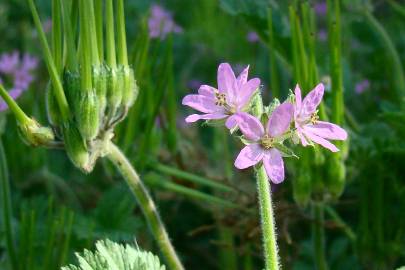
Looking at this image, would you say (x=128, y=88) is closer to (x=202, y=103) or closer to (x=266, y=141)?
(x=202, y=103)

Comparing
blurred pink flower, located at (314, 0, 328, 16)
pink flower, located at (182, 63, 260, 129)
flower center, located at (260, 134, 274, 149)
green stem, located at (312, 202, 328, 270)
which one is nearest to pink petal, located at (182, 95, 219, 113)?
pink flower, located at (182, 63, 260, 129)

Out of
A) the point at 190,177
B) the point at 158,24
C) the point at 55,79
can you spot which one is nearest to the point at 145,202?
the point at 55,79

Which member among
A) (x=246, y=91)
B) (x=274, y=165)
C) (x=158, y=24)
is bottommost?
(x=274, y=165)

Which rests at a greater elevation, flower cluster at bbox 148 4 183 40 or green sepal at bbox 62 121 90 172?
flower cluster at bbox 148 4 183 40

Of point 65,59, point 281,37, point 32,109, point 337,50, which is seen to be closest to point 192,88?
point 32,109

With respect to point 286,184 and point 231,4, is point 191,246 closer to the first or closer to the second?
point 286,184

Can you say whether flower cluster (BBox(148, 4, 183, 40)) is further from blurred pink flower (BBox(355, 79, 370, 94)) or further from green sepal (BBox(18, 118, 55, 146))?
green sepal (BBox(18, 118, 55, 146))
